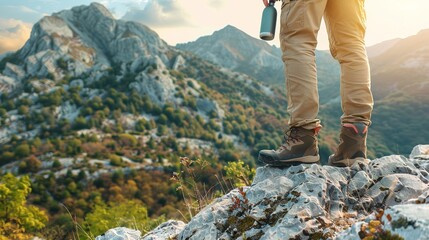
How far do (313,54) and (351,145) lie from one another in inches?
32.8

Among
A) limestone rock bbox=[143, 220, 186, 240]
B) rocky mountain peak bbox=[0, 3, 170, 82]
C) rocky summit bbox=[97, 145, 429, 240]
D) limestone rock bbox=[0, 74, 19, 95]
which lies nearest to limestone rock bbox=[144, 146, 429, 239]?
rocky summit bbox=[97, 145, 429, 240]

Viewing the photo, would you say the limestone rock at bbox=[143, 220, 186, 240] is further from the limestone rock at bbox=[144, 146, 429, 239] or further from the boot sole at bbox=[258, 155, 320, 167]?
the boot sole at bbox=[258, 155, 320, 167]

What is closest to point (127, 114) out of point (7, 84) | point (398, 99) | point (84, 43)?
point (7, 84)

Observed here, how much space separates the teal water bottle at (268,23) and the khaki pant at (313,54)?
5.3 inches

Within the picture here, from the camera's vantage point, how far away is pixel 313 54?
2.69m

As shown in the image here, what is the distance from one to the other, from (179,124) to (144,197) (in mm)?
35316

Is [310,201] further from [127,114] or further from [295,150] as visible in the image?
[127,114]

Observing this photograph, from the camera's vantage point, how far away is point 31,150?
2741 inches

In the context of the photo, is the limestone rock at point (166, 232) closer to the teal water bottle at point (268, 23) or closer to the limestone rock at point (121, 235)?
the limestone rock at point (121, 235)

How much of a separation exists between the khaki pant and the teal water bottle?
0.13m

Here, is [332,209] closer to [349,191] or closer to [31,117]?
[349,191]

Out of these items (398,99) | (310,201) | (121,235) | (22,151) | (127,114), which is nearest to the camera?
(310,201)

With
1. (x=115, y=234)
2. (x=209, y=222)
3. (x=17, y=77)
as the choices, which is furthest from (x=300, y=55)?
(x=17, y=77)

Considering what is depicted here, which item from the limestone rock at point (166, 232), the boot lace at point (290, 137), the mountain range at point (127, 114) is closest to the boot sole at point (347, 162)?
the boot lace at point (290, 137)
